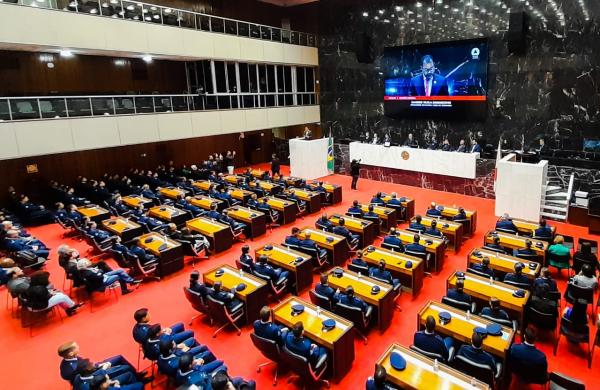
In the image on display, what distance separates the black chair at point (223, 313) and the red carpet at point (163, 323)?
0.24 m

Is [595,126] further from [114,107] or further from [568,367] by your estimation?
[114,107]

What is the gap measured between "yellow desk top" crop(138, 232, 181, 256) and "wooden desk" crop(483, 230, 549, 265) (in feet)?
26.8

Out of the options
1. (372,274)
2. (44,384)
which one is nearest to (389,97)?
(372,274)

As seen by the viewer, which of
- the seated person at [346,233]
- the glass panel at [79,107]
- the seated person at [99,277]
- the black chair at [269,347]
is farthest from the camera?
the glass panel at [79,107]

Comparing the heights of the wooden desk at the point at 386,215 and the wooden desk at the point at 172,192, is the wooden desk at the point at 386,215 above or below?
below

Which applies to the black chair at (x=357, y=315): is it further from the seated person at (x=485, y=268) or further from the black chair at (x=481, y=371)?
the seated person at (x=485, y=268)

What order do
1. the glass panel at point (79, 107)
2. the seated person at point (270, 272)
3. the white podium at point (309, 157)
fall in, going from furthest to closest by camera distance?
the white podium at point (309, 157) → the glass panel at point (79, 107) → the seated person at point (270, 272)

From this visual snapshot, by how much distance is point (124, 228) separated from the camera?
37.2ft

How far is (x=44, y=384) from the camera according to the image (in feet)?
20.4

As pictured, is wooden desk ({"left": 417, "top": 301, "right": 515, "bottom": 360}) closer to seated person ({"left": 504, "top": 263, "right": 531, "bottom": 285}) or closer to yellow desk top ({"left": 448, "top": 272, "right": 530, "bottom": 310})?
yellow desk top ({"left": 448, "top": 272, "right": 530, "bottom": 310})

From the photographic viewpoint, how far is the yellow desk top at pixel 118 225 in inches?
445

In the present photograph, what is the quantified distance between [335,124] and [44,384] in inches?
822

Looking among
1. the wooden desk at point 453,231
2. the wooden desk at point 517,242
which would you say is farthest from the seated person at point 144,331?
the wooden desk at point 517,242

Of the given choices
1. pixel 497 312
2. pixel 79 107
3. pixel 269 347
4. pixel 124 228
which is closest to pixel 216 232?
pixel 124 228
